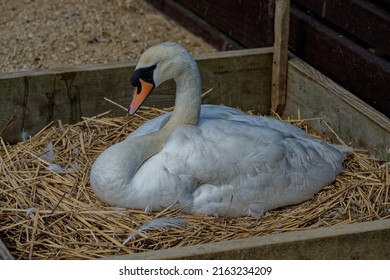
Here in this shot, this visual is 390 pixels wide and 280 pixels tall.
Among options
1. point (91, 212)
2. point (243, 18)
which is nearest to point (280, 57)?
point (243, 18)

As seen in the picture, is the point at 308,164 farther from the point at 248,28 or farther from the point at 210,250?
the point at 248,28

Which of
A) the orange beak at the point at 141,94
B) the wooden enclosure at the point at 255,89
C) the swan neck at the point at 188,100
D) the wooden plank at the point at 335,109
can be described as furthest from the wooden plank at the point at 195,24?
the orange beak at the point at 141,94

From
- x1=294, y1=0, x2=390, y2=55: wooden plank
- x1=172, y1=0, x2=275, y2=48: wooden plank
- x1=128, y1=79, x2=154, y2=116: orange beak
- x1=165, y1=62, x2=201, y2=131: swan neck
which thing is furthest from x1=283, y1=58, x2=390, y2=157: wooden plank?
x1=128, y1=79, x2=154, y2=116: orange beak

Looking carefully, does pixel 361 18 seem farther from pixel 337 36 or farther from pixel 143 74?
pixel 143 74

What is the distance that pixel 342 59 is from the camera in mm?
5836

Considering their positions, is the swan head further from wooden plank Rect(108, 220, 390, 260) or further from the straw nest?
wooden plank Rect(108, 220, 390, 260)

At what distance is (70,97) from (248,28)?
5.51ft

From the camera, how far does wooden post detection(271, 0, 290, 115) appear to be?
5863mm

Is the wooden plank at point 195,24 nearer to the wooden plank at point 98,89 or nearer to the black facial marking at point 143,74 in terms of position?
the wooden plank at point 98,89

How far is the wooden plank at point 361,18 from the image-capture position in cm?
547

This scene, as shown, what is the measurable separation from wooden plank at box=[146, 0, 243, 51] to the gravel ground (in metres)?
0.06

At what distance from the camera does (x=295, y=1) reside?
6.37 m

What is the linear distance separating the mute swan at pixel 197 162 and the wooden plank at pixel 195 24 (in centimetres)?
233

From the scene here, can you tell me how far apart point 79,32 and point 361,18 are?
3.29 m
